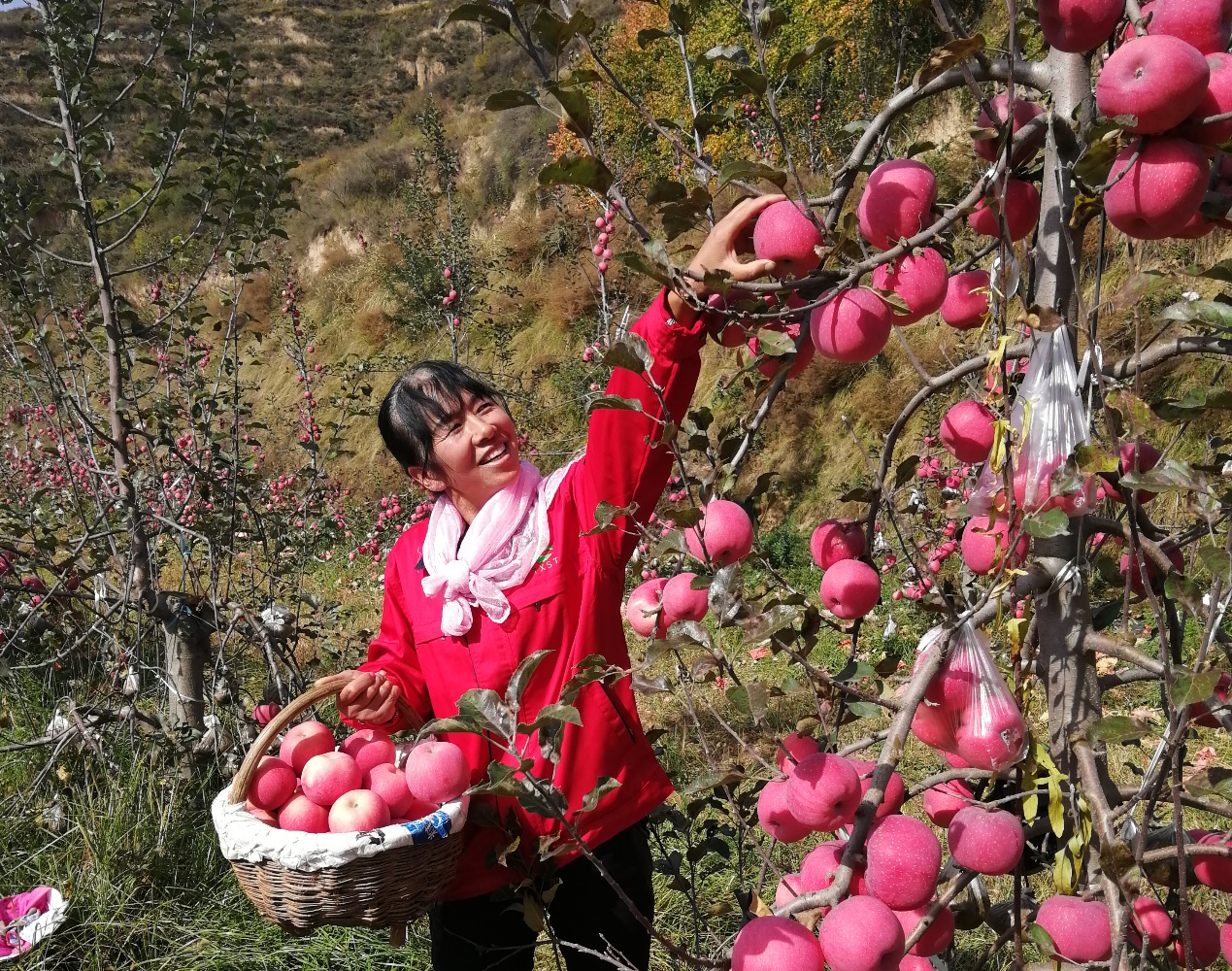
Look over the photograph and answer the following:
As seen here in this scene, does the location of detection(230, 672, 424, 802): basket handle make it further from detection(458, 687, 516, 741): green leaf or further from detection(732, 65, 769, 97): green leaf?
detection(732, 65, 769, 97): green leaf

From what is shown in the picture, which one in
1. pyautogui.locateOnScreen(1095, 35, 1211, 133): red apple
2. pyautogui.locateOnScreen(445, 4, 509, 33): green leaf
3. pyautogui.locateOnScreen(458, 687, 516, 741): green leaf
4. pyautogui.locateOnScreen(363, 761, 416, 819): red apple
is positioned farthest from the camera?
pyautogui.locateOnScreen(363, 761, 416, 819): red apple

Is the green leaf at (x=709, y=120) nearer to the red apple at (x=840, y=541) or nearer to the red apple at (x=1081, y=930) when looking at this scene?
the red apple at (x=840, y=541)

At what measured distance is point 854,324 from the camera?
0.77 metres

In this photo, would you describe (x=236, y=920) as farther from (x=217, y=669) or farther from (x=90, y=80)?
(x=90, y=80)

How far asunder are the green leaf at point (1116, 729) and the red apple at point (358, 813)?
1.09m

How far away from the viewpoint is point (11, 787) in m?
2.86

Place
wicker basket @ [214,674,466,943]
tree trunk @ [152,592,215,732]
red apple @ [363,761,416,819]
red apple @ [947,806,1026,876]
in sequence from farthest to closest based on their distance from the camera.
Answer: tree trunk @ [152,592,215,732] < red apple @ [363,761,416,819] < wicker basket @ [214,674,466,943] < red apple @ [947,806,1026,876]

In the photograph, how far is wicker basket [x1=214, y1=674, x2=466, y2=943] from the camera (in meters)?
1.34

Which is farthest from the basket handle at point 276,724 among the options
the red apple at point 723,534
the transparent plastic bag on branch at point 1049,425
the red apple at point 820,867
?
the transparent plastic bag on branch at point 1049,425

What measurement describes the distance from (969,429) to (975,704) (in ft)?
0.81

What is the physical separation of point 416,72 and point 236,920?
29.7 m

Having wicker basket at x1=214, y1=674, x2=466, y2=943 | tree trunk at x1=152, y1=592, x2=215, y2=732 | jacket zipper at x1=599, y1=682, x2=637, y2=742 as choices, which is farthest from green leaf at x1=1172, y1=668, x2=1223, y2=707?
tree trunk at x1=152, y1=592, x2=215, y2=732

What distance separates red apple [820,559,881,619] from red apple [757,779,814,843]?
207mm

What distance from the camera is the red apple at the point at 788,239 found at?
2.54 ft
